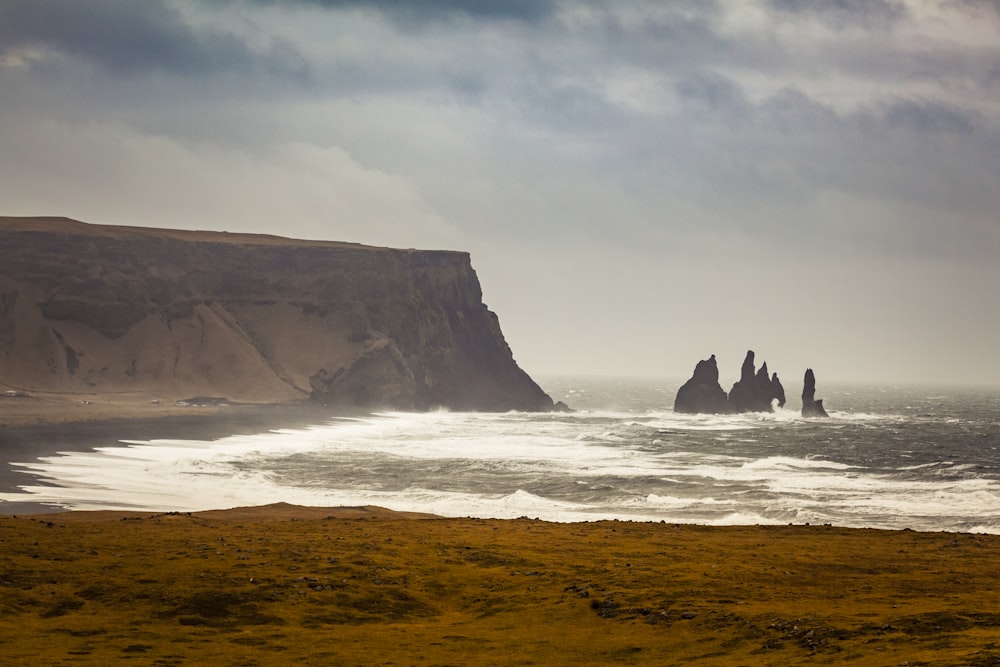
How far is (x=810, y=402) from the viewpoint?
195 m

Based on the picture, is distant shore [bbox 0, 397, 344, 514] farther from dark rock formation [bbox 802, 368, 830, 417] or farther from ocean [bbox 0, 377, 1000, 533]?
dark rock formation [bbox 802, 368, 830, 417]

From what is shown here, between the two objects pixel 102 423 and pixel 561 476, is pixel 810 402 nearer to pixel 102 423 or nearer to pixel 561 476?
pixel 561 476

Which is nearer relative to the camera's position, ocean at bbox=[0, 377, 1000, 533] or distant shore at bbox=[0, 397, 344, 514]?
ocean at bbox=[0, 377, 1000, 533]

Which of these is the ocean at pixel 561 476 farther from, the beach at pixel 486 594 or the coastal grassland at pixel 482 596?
the coastal grassland at pixel 482 596

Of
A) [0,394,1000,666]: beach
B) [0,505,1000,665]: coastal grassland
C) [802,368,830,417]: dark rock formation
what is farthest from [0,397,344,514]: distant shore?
[802,368,830,417]: dark rock formation

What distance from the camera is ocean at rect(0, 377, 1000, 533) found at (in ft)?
187

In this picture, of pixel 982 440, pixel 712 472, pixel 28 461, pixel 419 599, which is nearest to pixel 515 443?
pixel 712 472

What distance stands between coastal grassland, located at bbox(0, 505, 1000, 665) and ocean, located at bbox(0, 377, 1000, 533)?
17227mm

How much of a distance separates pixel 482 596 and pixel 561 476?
150 ft

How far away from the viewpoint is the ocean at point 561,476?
57094mm

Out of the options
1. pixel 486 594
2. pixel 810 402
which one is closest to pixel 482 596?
pixel 486 594

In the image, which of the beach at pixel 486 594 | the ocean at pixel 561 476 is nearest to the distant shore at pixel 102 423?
the ocean at pixel 561 476

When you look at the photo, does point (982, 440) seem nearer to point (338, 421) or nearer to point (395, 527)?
point (338, 421)

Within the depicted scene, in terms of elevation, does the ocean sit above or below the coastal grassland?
below
